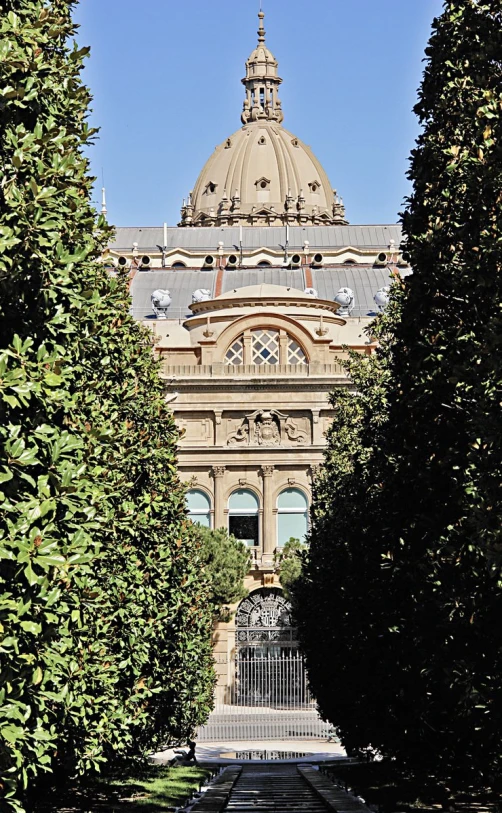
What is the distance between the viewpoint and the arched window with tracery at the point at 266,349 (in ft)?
257

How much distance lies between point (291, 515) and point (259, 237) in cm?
3736

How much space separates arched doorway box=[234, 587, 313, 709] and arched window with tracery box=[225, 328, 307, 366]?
1239cm

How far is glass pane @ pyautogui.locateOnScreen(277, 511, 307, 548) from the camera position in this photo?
78.4m

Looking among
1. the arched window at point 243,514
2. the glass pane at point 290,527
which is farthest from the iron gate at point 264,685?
the arched window at point 243,514

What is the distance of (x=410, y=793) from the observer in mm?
28531

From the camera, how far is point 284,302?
79000 mm

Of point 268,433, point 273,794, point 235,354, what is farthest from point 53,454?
point 268,433

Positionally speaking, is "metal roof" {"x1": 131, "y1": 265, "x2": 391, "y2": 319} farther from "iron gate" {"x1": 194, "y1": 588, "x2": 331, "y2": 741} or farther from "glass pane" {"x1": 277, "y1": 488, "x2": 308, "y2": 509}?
"iron gate" {"x1": 194, "y1": 588, "x2": 331, "y2": 741}

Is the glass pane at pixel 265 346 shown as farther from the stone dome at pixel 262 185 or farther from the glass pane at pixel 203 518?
the stone dome at pixel 262 185

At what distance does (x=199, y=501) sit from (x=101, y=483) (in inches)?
2279

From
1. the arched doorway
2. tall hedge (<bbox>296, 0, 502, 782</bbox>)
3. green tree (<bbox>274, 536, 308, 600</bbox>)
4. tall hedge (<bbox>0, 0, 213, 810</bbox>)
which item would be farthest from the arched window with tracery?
tall hedge (<bbox>0, 0, 213, 810</bbox>)

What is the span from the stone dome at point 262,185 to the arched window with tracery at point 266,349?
163 ft

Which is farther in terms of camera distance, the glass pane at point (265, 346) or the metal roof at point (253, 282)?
the metal roof at point (253, 282)

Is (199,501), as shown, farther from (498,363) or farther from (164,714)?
(498,363)
